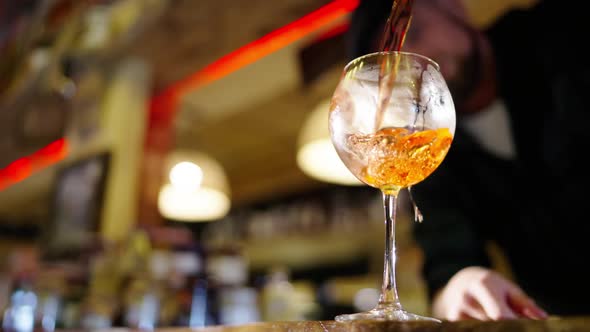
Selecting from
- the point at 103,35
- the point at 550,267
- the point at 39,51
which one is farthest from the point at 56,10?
the point at 550,267

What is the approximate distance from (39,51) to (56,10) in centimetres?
29

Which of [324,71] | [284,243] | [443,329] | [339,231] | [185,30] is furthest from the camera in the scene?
[284,243]

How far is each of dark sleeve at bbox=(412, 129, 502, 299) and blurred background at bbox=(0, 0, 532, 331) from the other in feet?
2.07

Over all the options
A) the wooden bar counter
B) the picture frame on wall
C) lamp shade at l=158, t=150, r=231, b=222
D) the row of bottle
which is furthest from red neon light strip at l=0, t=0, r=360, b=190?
the wooden bar counter

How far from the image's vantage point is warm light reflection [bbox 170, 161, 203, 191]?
3.49 metres

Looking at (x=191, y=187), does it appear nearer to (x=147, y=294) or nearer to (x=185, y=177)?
(x=185, y=177)

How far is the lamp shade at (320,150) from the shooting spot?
9.05 feet

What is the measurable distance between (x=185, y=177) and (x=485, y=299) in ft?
9.51

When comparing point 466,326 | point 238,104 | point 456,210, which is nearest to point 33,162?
point 238,104

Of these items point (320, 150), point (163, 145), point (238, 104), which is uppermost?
point (238, 104)

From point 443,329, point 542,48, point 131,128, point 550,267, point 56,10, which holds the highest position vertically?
point 56,10

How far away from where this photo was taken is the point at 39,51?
3.01 m

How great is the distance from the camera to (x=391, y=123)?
63 cm

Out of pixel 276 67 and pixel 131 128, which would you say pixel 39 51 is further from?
pixel 276 67
